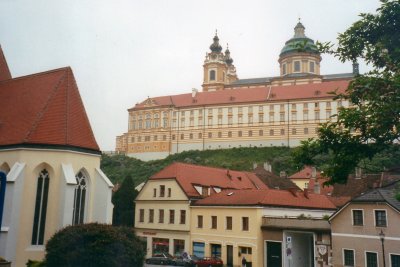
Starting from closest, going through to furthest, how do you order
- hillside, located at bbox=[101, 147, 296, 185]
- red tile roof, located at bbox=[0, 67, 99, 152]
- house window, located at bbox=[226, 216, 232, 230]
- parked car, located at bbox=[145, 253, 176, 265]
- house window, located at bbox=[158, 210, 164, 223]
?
red tile roof, located at bbox=[0, 67, 99, 152] → parked car, located at bbox=[145, 253, 176, 265] → house window, located at bbox=[226, 216, 232, 230] → house window, located at bbox=[158, 210, 164, 223] → hillside, located at bbox=[101, 147, 296, 185]

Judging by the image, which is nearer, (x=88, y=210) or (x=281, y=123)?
(x=88, y=210)

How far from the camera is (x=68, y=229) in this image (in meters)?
18.5

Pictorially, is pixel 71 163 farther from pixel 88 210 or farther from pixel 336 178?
pixel 336 178

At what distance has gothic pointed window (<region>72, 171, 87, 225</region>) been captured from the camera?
72.7 feet

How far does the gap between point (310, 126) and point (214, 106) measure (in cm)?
2178

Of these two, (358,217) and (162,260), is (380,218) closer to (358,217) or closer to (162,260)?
(358,217)

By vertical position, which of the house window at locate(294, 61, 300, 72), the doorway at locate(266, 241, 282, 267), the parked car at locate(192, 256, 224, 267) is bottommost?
the parked car at locate(192, 256, 224, 267)

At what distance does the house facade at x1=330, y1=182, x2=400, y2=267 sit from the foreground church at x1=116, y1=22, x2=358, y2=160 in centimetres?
6130

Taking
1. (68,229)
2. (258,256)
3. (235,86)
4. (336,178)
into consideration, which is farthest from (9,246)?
(235,86)

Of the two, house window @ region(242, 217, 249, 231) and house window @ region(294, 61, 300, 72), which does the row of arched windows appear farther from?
house window @ region(294, 61, 300, 72)

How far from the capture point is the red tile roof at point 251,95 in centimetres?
9212

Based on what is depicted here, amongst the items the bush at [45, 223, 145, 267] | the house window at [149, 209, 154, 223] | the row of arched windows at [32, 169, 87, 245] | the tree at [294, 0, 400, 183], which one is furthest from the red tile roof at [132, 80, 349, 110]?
the tree at [294, 0, 400, 183]

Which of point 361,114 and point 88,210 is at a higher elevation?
point 361,114

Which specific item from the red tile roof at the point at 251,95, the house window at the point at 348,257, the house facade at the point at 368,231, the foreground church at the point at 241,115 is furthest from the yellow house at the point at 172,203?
the red tile roof at the point at 251,95
